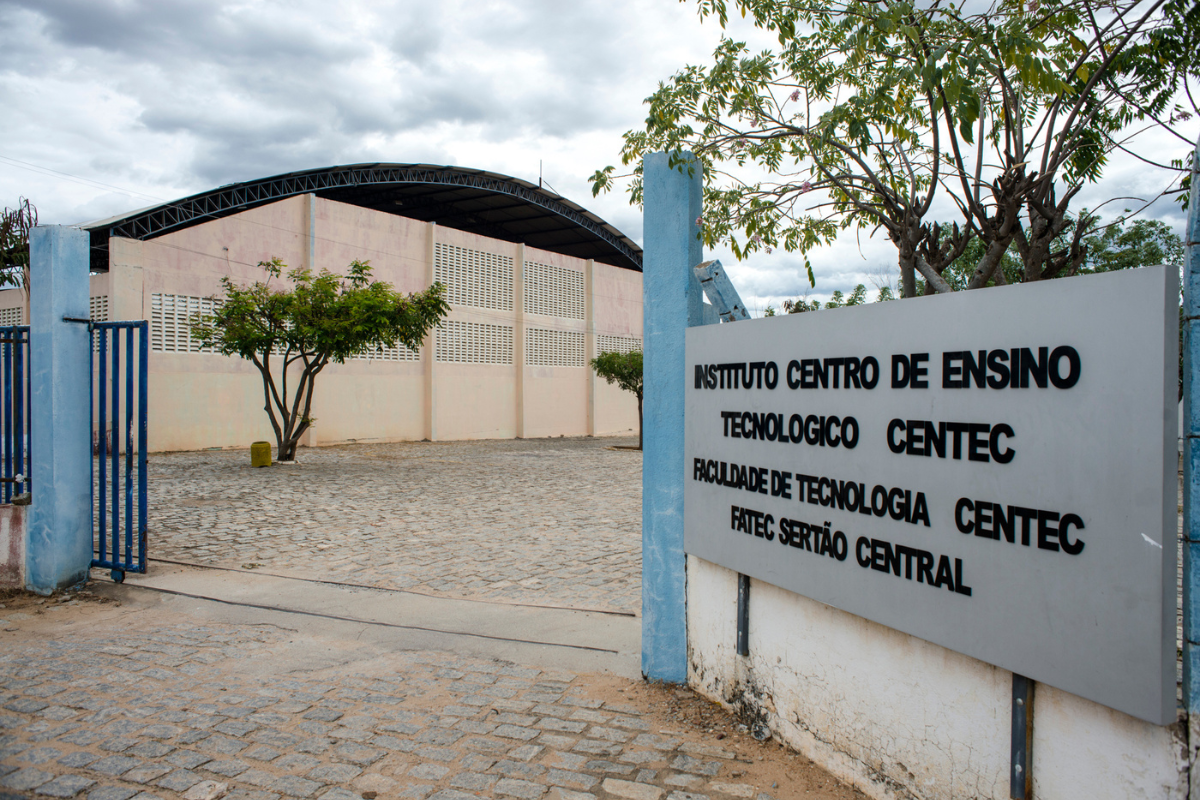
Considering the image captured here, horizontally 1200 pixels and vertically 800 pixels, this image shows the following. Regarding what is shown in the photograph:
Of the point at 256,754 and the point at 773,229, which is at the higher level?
the point at 773,229

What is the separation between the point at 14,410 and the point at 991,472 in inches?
272

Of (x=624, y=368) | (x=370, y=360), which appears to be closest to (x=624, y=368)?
(x=624, y=368)

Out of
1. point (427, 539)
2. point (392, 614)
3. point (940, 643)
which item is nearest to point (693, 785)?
point (940, 643)

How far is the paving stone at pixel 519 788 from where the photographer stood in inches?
115

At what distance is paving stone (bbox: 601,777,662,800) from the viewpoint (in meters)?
2.91

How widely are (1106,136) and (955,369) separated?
3.43m

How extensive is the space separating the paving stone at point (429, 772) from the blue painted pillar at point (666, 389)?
1.33 metres

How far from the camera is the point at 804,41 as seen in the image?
5.27 metres

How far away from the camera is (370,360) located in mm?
22375

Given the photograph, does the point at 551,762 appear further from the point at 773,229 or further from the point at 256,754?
the point at 773,229

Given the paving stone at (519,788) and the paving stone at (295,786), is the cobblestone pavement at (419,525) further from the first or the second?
the paving stone at (295,786)

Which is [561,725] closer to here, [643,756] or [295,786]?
[643,756]

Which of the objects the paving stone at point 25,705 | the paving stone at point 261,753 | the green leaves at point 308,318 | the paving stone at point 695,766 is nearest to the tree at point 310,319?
the green leaves at point 308,318

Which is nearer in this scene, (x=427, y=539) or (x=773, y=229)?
(x=773, y=229)
